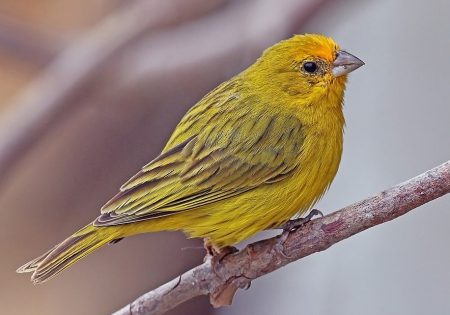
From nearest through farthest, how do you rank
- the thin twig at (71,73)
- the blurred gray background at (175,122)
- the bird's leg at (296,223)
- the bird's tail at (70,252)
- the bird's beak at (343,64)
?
the bird's leg at (296,223) < the bird's tail at (70,252) < the bird's beak at (343,64) < the thin twig at (71,73) < the blurred gray background at (175,122)

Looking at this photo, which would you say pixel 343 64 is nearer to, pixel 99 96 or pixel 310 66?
pixel 310 66

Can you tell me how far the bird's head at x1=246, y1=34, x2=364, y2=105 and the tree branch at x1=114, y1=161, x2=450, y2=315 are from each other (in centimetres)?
64

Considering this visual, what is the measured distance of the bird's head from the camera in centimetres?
281

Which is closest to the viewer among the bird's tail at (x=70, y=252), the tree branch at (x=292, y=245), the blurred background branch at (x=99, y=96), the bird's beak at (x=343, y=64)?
the tree branch at (x=292, y=245)

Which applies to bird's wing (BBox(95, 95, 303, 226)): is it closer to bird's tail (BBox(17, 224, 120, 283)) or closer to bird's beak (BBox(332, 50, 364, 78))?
bird's tail (BBox(17, 224, 120, 283))

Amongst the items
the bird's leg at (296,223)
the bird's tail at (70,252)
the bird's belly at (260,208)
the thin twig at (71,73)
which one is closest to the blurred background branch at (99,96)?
the thin twig at (71,73)

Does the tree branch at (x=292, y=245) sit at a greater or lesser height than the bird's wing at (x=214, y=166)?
lesser

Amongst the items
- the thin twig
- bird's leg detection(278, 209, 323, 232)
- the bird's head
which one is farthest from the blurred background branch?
bird's leg detection(278, 209, 323, 232)

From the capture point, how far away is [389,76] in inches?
172

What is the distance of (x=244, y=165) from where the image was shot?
8.80 ft

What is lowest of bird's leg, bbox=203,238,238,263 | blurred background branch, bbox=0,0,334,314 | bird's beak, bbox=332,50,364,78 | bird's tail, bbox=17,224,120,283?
bird's leg, bbox=203,238,238,263

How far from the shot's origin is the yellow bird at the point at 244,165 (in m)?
2.59

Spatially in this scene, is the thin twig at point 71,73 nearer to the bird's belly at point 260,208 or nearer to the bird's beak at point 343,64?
the bird's belly at point 260,208

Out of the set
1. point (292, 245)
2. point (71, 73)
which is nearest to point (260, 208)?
point (292, 245)
